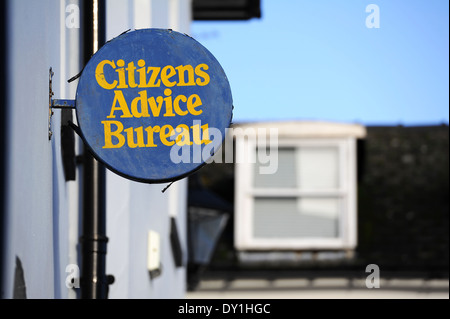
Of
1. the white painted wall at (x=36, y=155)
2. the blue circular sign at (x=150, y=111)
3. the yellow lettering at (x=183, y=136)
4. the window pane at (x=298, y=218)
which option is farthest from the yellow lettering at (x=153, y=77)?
the window pane at (x=298, y=218)

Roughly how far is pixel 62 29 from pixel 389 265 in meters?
8.91

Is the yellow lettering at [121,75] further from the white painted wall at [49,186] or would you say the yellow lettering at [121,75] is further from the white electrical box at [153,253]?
the white electrical box at [153,253]

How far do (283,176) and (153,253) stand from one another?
6778mm

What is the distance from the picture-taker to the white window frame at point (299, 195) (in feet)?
47.3

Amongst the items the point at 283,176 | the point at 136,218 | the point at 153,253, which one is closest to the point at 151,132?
the point at 136,218

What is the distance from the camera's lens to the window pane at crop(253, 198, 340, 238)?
14.6 metres

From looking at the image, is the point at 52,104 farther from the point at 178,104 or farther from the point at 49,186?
the point at 178,104

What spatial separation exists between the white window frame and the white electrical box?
6.03 meters

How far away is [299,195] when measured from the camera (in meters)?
14.8

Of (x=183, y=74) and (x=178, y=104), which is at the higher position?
(x=183, y=74)

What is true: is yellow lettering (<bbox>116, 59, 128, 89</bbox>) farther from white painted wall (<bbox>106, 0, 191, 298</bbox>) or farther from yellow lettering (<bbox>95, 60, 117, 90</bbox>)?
white painted wall (<bbox>106, 0, 191, 298</bbox>)

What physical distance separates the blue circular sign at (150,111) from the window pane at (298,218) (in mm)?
10219

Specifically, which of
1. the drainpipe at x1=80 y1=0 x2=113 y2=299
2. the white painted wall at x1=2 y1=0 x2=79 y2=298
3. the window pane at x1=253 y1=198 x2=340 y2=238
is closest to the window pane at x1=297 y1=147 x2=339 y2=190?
the window pane at x1=253 y1=198 x2=340 y2=238

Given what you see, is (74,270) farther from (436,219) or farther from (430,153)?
(430,153)
